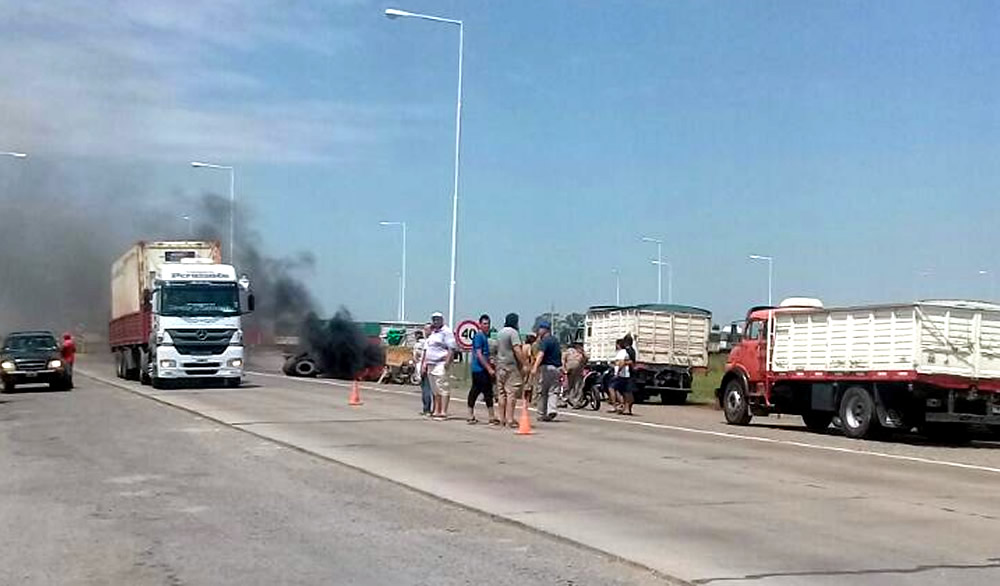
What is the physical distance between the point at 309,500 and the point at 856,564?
547cm

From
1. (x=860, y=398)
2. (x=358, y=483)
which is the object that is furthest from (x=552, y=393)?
(x=358, y=483)

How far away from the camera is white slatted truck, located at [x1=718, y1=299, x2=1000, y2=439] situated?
20828 millimetres

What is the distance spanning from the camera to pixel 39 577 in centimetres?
844

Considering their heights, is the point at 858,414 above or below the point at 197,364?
below

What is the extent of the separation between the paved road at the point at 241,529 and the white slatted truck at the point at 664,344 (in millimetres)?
21134

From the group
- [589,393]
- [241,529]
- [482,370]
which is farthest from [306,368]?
[241,529]

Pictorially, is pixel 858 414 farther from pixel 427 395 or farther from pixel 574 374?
pixel 574 374

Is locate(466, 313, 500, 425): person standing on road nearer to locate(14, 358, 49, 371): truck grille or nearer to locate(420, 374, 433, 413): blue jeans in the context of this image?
locate(420, 374, 433, 413): blue jeans

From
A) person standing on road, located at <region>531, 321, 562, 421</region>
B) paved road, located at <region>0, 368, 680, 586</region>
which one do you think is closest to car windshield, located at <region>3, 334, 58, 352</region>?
person standing on road, located at <region>531, 321, 562, 421</region>

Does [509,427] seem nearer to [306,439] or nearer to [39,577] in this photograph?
[306,439]

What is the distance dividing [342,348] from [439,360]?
27.6 meters

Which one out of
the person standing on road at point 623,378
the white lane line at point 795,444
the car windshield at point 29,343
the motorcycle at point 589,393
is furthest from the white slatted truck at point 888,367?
the car windshield at point 29,343

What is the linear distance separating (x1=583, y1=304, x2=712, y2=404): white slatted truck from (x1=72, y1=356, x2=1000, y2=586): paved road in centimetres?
1294

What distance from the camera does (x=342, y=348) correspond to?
1934 inches
